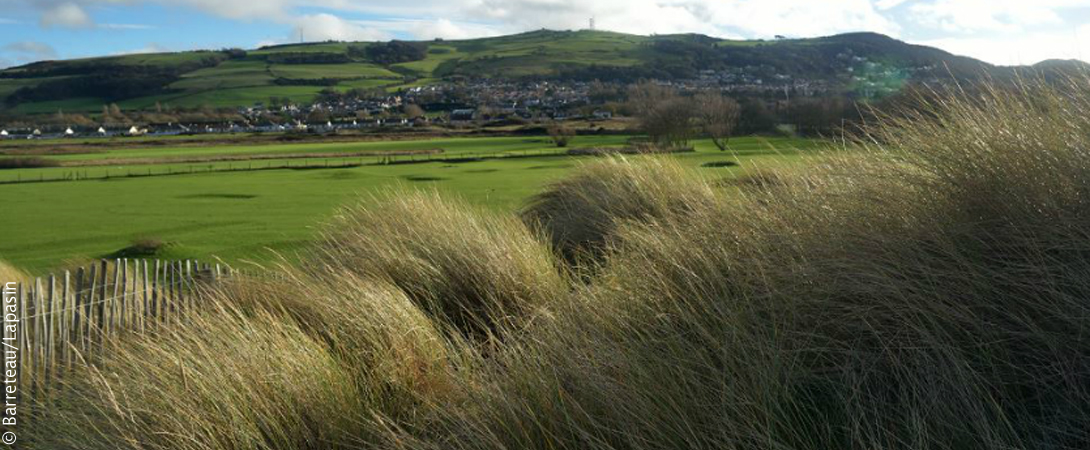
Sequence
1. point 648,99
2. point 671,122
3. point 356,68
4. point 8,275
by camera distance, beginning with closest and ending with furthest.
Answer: point 8,275 < point 671,122 < point 648,99 < point 356,68

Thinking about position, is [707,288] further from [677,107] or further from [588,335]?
[677,107]

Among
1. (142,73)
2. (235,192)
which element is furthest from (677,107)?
(142,73)

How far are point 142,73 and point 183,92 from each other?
18278 millimetres

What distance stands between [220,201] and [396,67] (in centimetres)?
13319

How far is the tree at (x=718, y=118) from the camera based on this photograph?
37062 mm

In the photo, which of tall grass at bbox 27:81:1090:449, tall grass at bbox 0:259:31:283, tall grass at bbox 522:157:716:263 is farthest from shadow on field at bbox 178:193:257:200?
tall grass at bbox 27:81:1090:449

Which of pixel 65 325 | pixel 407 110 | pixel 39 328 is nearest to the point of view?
pixel 39 328

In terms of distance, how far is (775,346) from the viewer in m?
3.61

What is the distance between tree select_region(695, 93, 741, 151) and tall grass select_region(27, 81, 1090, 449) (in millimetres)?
30652

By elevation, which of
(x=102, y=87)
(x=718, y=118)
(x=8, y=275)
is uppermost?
(x=102, y=87)

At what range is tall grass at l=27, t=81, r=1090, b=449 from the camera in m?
3.17

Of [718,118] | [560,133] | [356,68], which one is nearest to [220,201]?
[718,118]

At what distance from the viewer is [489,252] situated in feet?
23.2

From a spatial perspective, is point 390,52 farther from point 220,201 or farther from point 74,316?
point 74,316
